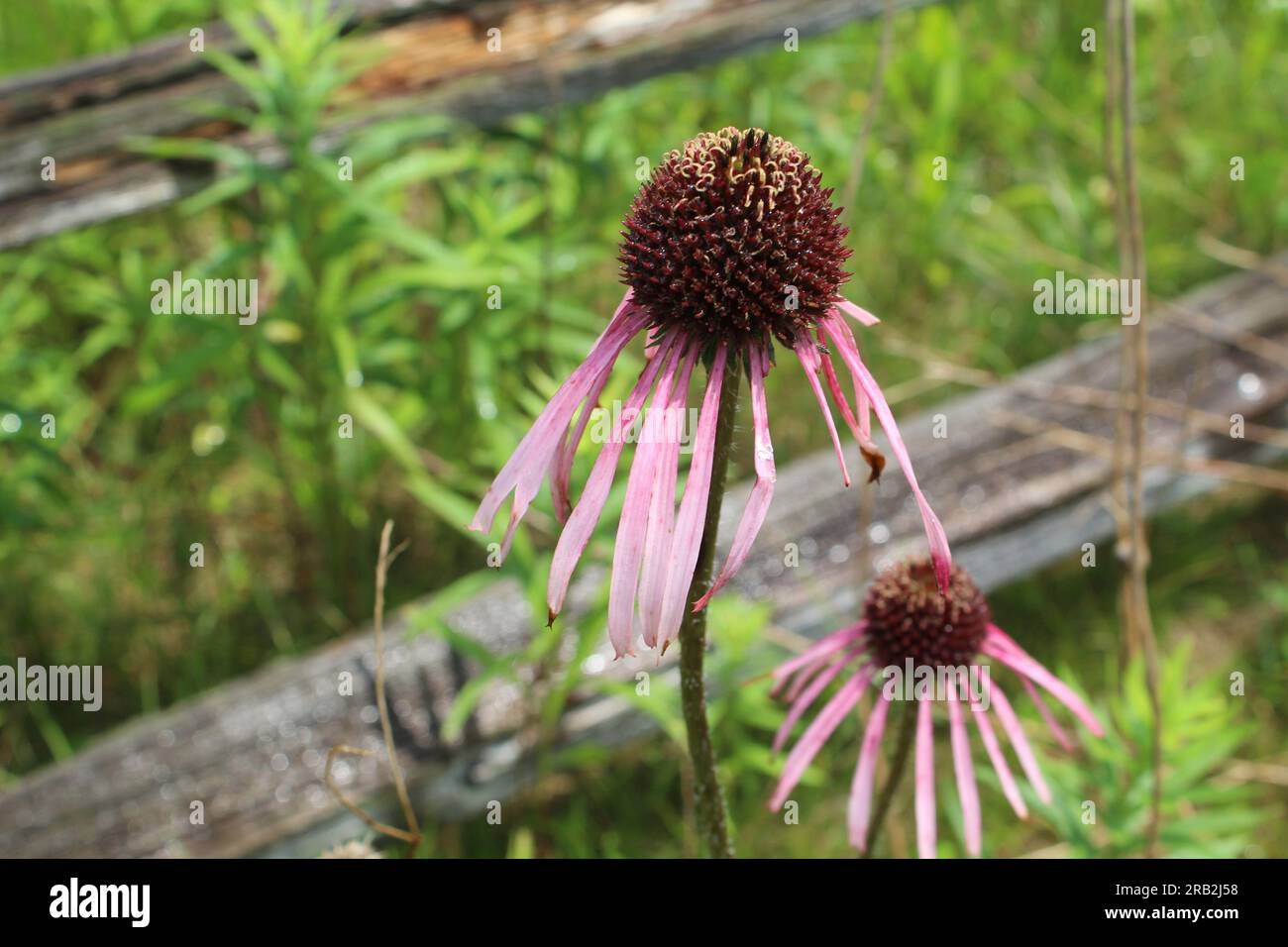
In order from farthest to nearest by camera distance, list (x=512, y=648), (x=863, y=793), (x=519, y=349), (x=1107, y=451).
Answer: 1. (x=519, y=349)
2. (x=1107, y=451)
3. (x=512, y=648)
4. (x=863, y=793)

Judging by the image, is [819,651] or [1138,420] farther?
[1138,420]

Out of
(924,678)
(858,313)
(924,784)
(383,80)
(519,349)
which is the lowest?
(924,784)

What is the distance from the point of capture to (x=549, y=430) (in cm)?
113

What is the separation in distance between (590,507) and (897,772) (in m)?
0.64

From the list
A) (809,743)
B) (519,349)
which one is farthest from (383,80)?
(809,743)

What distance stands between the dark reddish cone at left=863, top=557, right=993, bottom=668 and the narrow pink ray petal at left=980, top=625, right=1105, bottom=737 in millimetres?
17

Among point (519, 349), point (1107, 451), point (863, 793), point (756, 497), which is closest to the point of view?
point (756, 497)

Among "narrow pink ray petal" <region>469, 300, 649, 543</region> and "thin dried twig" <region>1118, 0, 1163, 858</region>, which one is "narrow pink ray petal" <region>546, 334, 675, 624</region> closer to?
"narrow pink ray petal" <region>469, 300, 649, 543</region>

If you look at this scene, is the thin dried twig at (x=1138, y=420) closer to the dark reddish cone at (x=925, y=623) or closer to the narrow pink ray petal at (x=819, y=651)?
the dark reddish cone at (x=925, y=623)

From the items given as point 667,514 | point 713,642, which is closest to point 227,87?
point 713,642

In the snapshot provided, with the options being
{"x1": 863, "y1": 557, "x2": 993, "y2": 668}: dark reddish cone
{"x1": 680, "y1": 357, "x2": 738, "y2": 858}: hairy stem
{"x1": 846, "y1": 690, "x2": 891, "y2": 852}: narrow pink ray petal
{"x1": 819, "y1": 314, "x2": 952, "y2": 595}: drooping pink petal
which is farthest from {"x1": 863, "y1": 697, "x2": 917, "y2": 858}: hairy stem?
{"x1": 819, "y1": 314, "x2": 952, "y2": 595}: drooping pink petal

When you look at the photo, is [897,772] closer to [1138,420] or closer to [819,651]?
[819,651]

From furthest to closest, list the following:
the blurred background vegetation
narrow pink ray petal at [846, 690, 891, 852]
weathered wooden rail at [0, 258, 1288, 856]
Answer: the blurred background vegetation
weathered wooden rail at [0, 258, 1288, 856]
narrow pink ray petal at [846, 690, 891, 852]

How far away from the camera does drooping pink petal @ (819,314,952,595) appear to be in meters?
0.97
